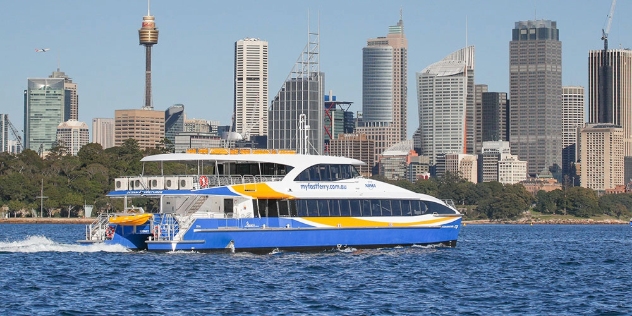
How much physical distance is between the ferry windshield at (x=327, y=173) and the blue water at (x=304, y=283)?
367 centimetres

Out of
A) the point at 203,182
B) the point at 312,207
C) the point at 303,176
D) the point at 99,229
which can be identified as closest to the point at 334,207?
the point at 312,207

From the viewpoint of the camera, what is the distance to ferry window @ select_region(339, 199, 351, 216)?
51281 mm

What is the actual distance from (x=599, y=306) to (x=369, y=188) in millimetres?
18520

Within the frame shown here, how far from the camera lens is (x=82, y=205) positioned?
136 meters

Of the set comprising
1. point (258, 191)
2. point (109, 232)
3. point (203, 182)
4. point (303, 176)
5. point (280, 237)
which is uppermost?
point (303, 176)

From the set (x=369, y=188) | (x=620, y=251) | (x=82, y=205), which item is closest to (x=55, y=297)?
(x=369, y=188)

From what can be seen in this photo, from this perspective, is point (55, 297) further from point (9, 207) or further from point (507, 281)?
point (9, 207)

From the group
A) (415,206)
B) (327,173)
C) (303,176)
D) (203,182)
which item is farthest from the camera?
(415,206)

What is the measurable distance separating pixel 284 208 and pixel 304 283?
34.8 ft

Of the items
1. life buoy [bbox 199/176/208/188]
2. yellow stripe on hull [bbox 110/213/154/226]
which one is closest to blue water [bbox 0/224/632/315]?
yellow stripe on hull [bbox 110/213/154/226]

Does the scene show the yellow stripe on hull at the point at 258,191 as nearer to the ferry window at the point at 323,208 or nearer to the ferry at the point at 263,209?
the ferry at the point at 263,209

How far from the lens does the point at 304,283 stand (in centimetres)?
3969

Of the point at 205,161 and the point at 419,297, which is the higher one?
the point at 205,161

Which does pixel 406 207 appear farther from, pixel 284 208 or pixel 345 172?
pixel 284 208
